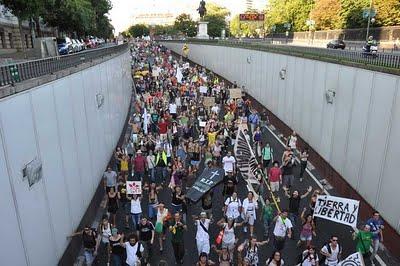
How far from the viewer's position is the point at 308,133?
19.5 m

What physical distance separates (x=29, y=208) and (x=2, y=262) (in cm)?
157

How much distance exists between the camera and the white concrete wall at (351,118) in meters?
11.7

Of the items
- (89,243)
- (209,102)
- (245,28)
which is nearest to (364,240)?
(89,243)

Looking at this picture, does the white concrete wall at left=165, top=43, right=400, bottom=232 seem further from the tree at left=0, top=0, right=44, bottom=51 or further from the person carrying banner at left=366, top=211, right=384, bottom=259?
the tree at left=0, top=0, right=44, bottom=51

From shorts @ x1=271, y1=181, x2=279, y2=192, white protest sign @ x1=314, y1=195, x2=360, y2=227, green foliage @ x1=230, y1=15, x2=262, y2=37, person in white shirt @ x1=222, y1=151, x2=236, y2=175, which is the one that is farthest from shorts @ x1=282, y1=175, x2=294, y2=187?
green foliage @ x1=230, y1=15, x2=262, y2=37

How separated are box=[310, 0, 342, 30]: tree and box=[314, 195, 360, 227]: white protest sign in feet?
187

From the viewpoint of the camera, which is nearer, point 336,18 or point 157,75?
point 157,75

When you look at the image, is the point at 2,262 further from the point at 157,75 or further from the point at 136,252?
the point at 157,75

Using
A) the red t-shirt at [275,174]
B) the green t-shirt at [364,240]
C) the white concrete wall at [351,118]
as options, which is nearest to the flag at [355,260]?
the green t-shirt at [364,240]

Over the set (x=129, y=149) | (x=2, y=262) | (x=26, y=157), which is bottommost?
(x=129, y=149)

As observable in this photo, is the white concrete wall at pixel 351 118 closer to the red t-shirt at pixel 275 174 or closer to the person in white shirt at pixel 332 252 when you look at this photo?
the person in white shirt at pixel 332 252

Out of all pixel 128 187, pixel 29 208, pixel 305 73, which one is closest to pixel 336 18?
pixel 305 73

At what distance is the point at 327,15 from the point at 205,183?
62.1m

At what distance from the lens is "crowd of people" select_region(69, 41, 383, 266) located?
9.94 metres
